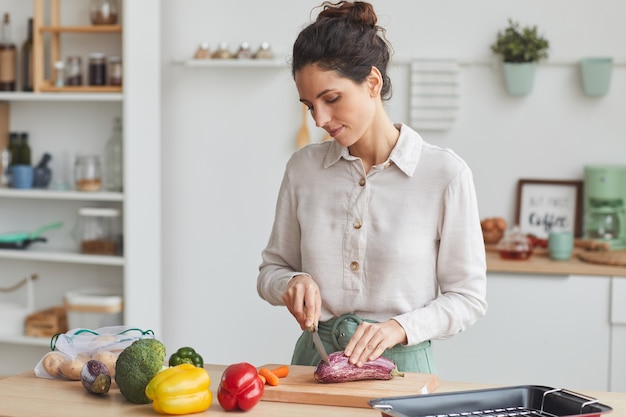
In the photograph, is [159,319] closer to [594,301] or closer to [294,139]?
[294,139]

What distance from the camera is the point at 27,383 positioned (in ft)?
6.91

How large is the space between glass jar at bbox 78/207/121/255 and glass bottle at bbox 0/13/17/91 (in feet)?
2.34

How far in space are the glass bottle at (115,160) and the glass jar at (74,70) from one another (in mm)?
281

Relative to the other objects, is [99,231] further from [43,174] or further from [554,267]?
[554,267]

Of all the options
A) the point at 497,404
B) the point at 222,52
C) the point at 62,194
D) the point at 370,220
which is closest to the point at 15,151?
the point at 62,194

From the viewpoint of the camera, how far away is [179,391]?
5.98 ft

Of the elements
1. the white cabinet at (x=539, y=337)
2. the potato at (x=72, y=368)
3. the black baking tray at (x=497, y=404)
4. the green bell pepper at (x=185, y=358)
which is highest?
the black baking tray at (x=497, y=404)

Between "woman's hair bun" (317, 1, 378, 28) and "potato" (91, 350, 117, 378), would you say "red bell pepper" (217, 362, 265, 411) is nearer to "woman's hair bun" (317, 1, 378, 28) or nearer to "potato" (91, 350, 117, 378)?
"potato" (91, 350, 117, 378)

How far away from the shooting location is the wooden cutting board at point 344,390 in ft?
6.26

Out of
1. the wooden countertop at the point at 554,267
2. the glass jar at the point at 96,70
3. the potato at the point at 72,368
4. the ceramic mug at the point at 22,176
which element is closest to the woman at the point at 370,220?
the potato at the point at 72,368

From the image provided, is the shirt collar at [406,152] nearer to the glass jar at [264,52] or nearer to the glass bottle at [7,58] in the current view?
the glass jar at [264,52]

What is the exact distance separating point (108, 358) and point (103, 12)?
2627 millimetres

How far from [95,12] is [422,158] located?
2.59 m

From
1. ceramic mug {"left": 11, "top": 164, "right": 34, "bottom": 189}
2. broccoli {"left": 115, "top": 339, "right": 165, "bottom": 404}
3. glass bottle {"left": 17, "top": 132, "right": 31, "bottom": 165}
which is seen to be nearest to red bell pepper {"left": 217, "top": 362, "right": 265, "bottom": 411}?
broccoli {"left": 115, "top": 339, "right": 165, "bottom": 404}
